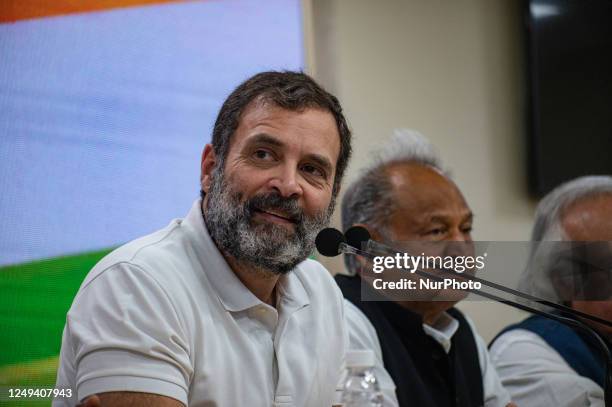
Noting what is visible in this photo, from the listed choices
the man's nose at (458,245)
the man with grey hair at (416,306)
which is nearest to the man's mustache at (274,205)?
the man with grey hair at (416,306)

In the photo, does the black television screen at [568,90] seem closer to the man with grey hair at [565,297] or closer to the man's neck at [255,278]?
the man with grey hair at [565,297]

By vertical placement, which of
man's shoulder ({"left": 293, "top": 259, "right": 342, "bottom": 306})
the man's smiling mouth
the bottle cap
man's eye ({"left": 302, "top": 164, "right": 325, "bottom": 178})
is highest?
man's eye ({"left": 302, "top": 164, "right": 325, "bottom": 178})

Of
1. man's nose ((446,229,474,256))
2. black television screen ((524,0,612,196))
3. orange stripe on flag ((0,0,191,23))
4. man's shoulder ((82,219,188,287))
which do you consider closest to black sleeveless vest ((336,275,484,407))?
man's nose ((446,229,474,256))

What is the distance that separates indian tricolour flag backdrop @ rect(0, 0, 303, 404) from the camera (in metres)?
1.75

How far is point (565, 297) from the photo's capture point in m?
2.09

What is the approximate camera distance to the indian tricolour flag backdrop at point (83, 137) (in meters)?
1.75

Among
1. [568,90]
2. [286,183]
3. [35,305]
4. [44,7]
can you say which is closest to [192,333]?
[286,183]

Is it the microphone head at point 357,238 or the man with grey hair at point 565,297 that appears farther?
the man with grey hair at point 565,297

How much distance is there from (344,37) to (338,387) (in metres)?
1.54

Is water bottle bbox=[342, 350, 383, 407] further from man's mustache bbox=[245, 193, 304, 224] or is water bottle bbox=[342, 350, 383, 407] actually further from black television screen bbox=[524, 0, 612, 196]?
black television screen bbox=[524, 0, 612, 196]

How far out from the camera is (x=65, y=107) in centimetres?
186

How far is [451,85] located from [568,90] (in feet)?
1.75

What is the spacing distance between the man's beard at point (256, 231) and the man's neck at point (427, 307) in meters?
0.61

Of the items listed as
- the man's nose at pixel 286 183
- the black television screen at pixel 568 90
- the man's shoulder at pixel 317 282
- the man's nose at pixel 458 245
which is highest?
the black television screen at pixel 568 90
